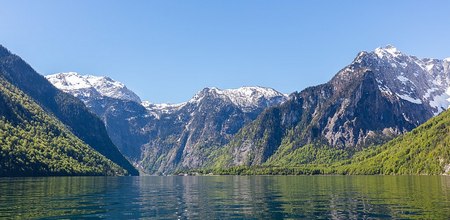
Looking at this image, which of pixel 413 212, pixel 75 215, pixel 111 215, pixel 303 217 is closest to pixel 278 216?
pixel 303 217

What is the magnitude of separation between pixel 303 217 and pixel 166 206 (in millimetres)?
27593

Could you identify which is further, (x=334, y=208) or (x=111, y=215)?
(x=334, y=208)

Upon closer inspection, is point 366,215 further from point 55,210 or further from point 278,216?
point 55,210

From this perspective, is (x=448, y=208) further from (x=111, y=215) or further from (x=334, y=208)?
(x=111, y=215)

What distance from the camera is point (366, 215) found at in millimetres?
58719

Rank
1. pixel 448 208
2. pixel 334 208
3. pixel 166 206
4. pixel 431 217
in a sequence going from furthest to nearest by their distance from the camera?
pixel 166 206 → pixel 334 208 → pixel 448 208 → pixel 431 217

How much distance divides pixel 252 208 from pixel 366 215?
63.4 feet

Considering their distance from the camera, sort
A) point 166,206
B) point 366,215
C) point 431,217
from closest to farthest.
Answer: point 431,217 → point 366,215 → point 166,206

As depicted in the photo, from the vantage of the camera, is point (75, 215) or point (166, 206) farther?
point (166, 206)

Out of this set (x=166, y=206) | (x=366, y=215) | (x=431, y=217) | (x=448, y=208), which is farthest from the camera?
(x=166, y=206)

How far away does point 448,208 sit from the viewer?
63812 mm

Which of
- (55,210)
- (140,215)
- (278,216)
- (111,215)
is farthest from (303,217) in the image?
(55,210)

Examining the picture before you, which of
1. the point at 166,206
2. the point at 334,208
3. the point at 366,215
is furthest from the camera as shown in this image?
the point at 166,206

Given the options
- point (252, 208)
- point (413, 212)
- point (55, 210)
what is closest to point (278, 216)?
point (252, 208)
